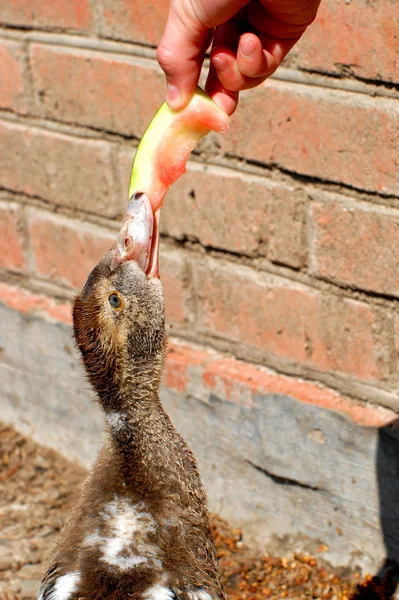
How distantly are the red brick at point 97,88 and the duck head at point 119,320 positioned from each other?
0.91m

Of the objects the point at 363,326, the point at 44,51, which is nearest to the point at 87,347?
the point at 363,326

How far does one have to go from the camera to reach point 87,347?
2.49 meters

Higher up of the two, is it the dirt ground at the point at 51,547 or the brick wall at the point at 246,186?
the brick wall at the point at 246,186

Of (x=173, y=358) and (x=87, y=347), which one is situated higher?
(x=87, y=347)

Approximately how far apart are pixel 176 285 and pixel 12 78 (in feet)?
3.45

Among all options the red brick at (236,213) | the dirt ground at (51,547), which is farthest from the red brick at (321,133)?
the dirt ground at (51,547)

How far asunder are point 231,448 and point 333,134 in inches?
48.6

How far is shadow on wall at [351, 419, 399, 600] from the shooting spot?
2934 millimetres

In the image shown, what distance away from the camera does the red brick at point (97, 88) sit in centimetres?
321

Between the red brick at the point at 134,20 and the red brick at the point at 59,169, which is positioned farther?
the red brick at the point at 59,169

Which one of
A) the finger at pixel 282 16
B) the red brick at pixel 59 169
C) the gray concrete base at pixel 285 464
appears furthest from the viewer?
the red brick at pixel 59 169

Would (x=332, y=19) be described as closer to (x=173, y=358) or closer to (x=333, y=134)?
(x=333, y=134)

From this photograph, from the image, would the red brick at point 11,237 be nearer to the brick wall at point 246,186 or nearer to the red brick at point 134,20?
the brick wall at point 246,186

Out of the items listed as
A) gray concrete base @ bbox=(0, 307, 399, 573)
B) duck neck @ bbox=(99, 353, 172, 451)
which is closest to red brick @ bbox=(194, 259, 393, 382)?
gray concrete base @ bbox=(0, 307, 399, 573)
